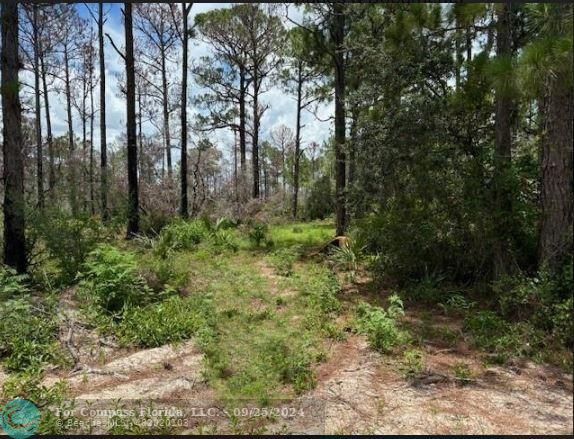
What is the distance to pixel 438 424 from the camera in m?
2.41

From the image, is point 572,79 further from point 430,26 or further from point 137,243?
point 137,243

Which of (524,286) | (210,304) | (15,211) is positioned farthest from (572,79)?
(15,211)

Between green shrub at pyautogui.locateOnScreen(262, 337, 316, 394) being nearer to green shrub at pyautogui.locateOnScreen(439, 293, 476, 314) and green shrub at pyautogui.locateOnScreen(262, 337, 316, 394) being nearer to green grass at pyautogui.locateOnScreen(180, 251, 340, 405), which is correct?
green grass at pyautogui.locateOnScreen(180, 251, 340, 405)

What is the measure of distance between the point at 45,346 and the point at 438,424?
3.09m

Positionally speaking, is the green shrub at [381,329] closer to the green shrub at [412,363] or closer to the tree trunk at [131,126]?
the green shrub at [412,363]

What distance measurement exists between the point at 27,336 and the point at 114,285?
1013 mm

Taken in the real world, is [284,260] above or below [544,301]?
below

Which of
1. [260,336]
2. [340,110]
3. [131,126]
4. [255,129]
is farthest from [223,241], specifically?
[255,129]

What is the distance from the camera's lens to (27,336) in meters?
3.69

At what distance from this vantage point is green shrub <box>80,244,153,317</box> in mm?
4508

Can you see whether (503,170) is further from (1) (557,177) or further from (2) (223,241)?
(2) (223,241)

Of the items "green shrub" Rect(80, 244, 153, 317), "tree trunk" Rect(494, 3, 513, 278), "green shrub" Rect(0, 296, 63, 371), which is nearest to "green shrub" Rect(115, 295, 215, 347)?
"green shrub" Rect(80, 244, 153, 317)

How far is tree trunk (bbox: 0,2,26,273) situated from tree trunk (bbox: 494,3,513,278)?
5621mm

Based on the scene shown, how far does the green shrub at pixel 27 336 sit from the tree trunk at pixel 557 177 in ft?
13.1
